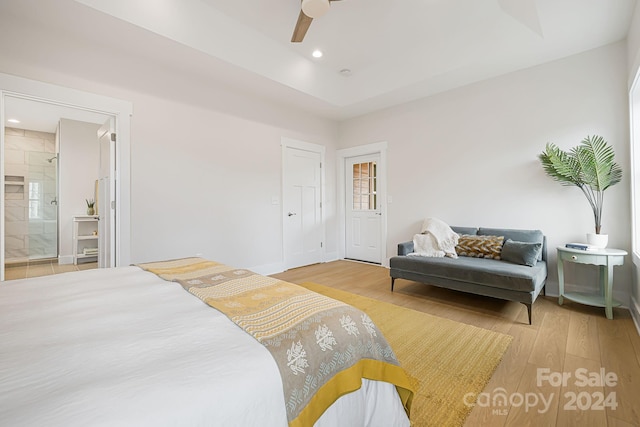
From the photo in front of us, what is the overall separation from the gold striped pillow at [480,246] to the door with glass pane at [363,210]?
5.41 feet

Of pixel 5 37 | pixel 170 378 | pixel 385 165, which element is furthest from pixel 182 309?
pixel 385 165

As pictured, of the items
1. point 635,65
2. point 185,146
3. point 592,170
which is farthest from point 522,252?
point 185,146

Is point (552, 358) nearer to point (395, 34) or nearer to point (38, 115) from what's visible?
point (395, 34)

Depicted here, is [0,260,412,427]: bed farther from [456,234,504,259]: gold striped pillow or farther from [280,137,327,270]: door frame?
[280,137,327,270]: door frame

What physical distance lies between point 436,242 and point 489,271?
2.87 feet

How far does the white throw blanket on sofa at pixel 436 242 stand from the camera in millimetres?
3391

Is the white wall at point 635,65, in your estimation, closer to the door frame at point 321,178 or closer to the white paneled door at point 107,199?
the door frame at point 321,178

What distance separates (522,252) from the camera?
2.85 m

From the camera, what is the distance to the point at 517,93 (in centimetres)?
342

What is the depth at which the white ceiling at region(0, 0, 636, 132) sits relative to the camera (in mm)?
2506

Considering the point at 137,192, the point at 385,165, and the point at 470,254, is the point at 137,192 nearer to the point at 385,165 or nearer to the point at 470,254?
the point at 385,165

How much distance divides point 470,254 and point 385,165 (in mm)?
2014

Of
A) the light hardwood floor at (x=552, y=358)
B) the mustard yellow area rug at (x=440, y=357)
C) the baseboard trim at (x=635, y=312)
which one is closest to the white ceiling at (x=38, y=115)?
the mustard yellow area rug at (x=440, y=357)

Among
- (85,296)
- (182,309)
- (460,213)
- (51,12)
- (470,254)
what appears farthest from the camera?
(460,213)
